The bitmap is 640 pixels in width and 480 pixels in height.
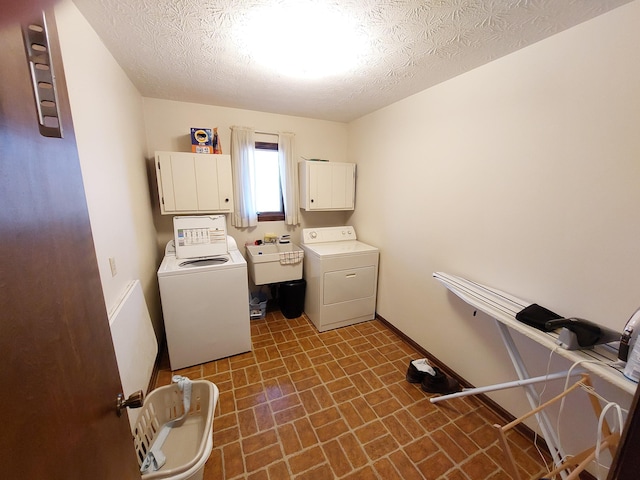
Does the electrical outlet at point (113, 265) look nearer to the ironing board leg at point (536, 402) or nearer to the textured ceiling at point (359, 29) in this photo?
the textured ceiling at point (359, 29)

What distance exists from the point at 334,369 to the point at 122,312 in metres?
1.65

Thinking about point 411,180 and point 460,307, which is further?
point 411,180

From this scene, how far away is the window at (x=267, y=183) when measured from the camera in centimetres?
311

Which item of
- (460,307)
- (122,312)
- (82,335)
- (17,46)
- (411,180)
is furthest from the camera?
(411,180)

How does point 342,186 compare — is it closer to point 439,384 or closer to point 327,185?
point 327,185

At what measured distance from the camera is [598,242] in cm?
127

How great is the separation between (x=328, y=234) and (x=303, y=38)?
6.85 ft

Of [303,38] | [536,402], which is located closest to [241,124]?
[303,38]

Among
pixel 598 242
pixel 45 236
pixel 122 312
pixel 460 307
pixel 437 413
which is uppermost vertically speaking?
pixel 45 236

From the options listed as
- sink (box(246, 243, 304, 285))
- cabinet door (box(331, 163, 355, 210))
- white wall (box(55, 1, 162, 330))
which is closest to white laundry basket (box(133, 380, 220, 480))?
white wall (box(55, 1, 162, 330))

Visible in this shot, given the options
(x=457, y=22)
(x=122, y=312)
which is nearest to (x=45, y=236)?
(x=122, y=312)

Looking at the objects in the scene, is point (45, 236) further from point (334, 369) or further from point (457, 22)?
point (334, 369)

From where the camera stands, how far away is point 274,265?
283 centimetres

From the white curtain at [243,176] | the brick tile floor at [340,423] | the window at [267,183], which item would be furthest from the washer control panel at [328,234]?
the brick tile floor at [340,423]
